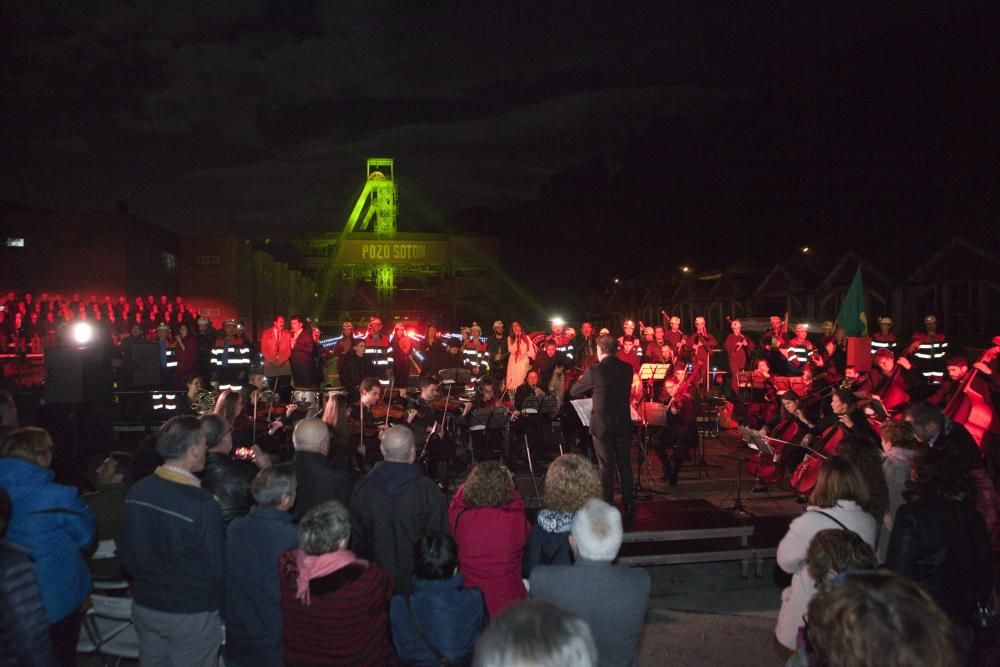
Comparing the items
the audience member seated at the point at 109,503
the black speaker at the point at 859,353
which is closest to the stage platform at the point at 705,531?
the audience member seated at the point at 109,503

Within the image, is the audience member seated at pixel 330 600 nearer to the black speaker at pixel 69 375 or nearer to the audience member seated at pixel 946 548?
the audience member seated at pixel 946 548

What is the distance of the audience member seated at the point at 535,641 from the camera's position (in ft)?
5.78

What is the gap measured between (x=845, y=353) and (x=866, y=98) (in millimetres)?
30161

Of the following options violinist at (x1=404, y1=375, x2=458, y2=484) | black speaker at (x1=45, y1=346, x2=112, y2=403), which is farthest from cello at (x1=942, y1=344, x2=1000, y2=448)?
black speaker at (x1=45, y1=346, x2=112, y2=403)

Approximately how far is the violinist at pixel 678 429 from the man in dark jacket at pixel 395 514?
6100mm

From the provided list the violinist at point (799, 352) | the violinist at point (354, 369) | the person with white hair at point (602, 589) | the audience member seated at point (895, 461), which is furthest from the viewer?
the violinist at point (799, 352)

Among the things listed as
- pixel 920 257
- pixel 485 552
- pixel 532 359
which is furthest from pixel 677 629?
pixel 920 257

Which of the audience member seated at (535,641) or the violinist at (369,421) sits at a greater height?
the audience member seated at (535,641)

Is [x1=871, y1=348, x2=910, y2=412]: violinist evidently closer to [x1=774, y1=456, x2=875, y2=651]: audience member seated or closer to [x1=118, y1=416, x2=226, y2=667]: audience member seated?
Result: [x1=774, y1=456, x2=875, y2=651]: audience member seated

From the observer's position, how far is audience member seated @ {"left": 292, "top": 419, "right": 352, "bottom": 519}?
4.87 metres

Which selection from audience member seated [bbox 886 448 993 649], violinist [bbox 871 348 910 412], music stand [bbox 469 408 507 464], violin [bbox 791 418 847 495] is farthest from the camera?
violinist [bbox 871 348 910 412]

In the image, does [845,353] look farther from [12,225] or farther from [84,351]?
[12,225]

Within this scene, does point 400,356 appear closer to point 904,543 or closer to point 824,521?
point 824,521

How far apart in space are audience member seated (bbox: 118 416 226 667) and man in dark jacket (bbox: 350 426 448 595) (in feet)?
2.92
